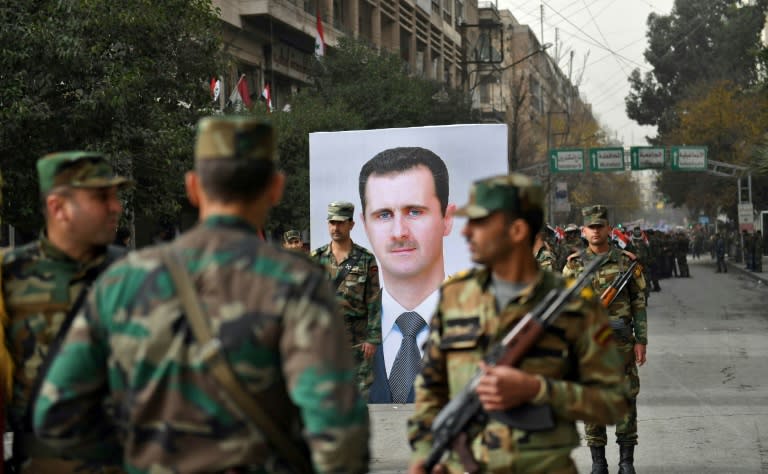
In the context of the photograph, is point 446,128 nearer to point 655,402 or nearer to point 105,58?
point 655,402

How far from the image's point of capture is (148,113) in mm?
15836

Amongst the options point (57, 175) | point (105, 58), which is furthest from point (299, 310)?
point (105, 58)

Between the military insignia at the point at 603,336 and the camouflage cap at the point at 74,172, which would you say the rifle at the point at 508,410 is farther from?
the camouflage cap at the point at 74,172

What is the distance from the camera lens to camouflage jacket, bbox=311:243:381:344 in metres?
8.93

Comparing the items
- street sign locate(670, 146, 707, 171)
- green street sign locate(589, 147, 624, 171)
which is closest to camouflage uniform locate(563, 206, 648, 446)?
street sign locate(670, 146, 707, 171)

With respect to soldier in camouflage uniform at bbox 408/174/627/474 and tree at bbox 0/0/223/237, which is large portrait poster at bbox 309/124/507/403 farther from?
soldier in camouflage uniform at bbox 408/174/627/474

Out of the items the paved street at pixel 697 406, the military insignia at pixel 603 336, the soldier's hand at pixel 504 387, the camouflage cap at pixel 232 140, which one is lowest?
the paved street at pixel 697 406

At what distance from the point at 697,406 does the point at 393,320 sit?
2997 mm

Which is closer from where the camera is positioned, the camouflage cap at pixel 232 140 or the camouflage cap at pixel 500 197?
the camouflage cap at pixel 232 140

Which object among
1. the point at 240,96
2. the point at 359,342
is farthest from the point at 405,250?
the point at 240,96

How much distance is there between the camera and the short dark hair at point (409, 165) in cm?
1060

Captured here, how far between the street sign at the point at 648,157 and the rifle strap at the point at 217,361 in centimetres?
4922

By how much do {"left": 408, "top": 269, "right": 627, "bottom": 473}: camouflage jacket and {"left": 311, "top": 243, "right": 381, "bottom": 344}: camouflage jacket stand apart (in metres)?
5.26

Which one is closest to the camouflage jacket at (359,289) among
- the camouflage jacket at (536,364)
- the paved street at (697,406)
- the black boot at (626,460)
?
the paved street at (697,406)
